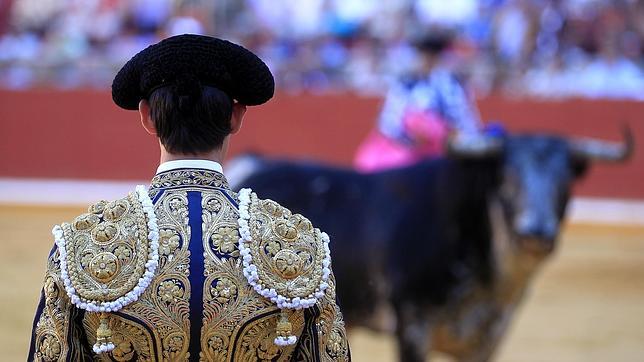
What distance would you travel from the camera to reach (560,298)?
7.21 meters

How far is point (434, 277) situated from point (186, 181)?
3.24 meters

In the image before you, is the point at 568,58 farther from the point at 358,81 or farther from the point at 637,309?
the point at 637,309

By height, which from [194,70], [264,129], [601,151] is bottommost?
[194,70]

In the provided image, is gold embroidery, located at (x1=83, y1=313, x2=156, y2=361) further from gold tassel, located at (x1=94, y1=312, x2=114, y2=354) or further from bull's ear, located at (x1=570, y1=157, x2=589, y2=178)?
bull's ear, located at (x1=570, y1=157, x2=589, y2=178)

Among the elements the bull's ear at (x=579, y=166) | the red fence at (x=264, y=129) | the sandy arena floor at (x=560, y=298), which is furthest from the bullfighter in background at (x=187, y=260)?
the red fence at (x=264, y=129)

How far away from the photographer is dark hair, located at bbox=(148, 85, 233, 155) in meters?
1.63

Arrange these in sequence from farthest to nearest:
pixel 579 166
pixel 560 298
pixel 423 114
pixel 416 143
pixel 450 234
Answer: pixel 560 298 < pixel 416 143 < pixel 423 114 < pixel 579 166 < pixel 450 234

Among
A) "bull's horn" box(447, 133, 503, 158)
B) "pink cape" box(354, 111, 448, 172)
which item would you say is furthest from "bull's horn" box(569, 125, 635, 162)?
"pink cape" box(354, 111, 448, 172)

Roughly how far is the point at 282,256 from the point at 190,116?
226 millimetres

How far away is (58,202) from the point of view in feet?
32.2

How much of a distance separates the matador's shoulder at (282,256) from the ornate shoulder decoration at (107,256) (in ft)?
0.42

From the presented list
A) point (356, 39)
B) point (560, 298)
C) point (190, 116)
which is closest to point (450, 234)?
point (560, 298)

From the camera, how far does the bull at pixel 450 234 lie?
4.77 m

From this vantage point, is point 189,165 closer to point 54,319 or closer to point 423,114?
point 54,319
